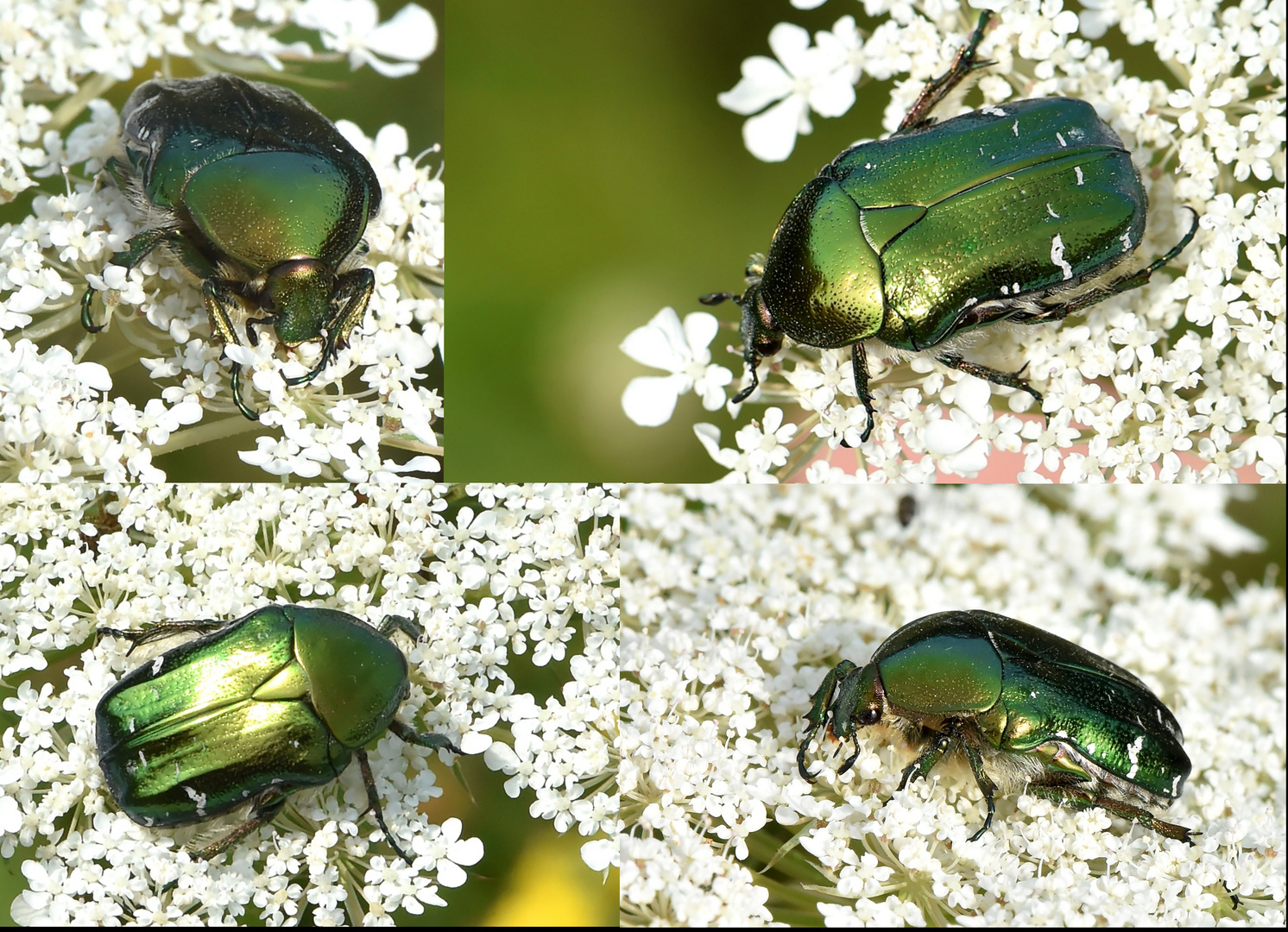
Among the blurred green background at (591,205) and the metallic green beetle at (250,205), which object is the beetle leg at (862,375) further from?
the metallic green beetle at (250,205)

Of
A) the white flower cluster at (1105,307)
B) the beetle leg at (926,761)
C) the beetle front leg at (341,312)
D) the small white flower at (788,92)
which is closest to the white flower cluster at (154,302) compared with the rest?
the beetle front leg at (341,312)

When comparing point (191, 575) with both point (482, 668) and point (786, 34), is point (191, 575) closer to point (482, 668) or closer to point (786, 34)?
point (482, 668)

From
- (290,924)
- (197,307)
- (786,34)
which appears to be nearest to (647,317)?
(786,34)

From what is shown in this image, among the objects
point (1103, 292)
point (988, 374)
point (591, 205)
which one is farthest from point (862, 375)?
point (591, 205)

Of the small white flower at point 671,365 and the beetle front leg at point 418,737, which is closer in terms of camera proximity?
the beetle front leg at point 418,737

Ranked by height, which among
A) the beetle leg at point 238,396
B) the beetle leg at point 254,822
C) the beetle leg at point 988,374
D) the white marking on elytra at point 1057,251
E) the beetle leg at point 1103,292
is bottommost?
the beetle leg at point 254,822

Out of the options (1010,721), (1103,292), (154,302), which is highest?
(1103,292)

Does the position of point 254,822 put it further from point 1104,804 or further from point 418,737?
point 1104,804
